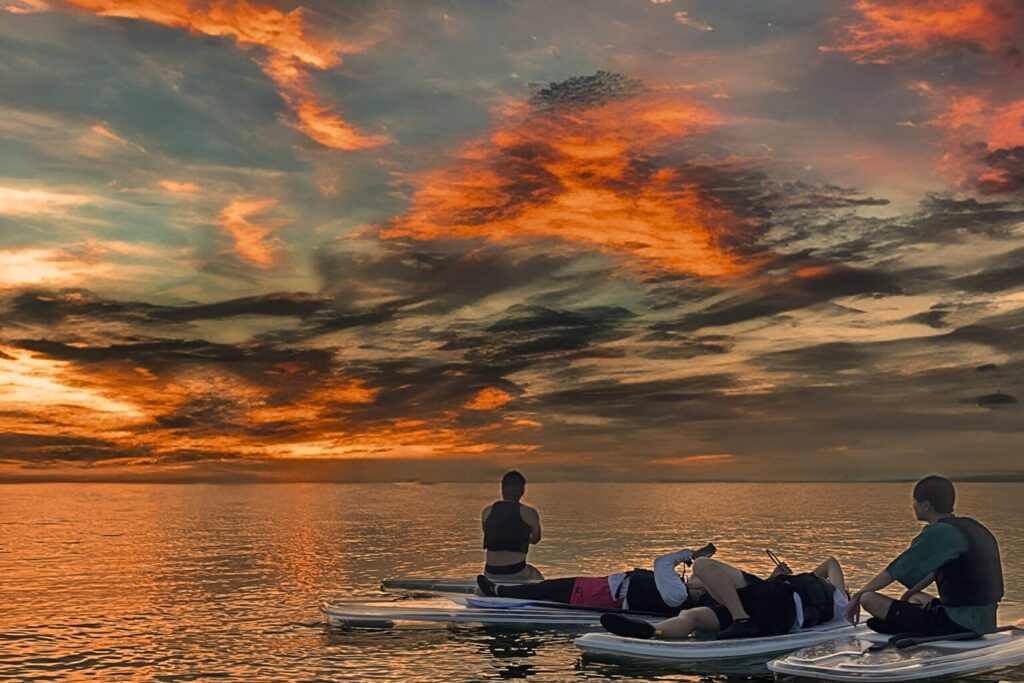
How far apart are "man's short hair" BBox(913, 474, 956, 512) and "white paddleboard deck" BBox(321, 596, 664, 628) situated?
26.3 ft

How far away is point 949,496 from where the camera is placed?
1664 centimetres

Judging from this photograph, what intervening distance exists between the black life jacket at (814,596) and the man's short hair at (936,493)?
3326 mm

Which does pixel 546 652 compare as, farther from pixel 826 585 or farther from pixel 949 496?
pixel 949 496

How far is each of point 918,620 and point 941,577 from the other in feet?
3.44

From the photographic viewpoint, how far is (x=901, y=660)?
1694 centimetres

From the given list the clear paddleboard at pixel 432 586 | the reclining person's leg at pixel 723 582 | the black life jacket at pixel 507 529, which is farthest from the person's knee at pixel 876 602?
the clear paddleboard at pixel 432 586

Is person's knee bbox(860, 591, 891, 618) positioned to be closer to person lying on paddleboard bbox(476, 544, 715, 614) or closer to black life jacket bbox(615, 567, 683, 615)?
person lying on paddleboard bbox(476, 544, 715, 614)

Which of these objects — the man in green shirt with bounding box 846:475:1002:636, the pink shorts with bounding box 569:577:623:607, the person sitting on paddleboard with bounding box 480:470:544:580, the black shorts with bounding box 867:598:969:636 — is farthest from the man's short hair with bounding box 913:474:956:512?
the person sitting on paddleboard with bounding box 480:470:544:580

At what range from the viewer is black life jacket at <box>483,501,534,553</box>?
2395 centimetres

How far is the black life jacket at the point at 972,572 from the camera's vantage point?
16750 mm

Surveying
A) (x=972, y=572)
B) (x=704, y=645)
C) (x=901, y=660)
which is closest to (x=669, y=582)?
(x=704, y=645)

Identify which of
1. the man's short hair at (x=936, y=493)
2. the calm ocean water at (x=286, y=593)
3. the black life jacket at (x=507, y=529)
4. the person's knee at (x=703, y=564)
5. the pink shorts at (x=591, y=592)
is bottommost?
the calm ocean water at (x=286, y=593)

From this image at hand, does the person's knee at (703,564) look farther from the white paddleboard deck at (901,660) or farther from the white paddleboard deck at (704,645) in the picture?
the white paddleboard deck at (901,660)

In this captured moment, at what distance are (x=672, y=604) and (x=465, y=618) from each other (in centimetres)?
503
